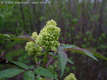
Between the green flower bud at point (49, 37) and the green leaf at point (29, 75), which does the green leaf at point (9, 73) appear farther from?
the green flower bud at point (49, 37)

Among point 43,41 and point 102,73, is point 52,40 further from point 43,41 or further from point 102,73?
point 102,73

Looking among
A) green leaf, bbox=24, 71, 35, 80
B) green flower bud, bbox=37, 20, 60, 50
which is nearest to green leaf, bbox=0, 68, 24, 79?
green leaf, bbox=24, 71, 35, 80

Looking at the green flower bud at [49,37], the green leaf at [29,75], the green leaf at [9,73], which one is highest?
the green flower bud at [49,37]

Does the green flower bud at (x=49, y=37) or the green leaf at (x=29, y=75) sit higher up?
the green flower bud at (x=49, y=37)

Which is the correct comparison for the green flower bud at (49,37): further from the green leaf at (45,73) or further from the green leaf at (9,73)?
the green leaf at (9,73)

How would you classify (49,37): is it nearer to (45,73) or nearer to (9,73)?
(45,73)

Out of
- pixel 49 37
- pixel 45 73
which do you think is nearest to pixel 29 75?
pixel 45 73

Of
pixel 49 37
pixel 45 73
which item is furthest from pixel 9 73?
pixel 49 37

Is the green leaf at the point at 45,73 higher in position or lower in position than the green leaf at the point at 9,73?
lower

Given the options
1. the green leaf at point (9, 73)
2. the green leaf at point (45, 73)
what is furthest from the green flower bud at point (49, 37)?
the green leaf at point (9, 73)

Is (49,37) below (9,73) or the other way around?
the other way around

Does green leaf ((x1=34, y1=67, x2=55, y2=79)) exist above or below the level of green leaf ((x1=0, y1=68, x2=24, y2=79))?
below

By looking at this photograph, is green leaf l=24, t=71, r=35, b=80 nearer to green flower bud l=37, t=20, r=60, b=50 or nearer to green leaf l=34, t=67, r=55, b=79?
green leaf l=34, t=67, r=55, b=79

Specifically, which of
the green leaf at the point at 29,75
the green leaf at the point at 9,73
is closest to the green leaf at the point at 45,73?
the green leaf at the point at 29,75
